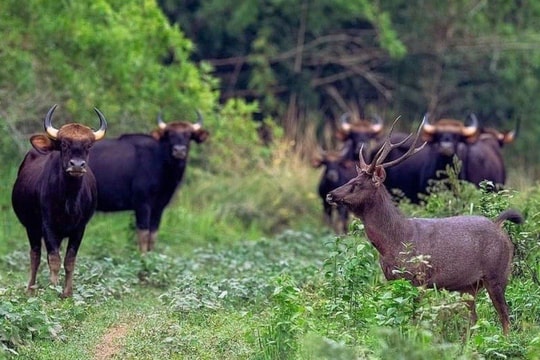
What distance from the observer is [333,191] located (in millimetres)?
9641

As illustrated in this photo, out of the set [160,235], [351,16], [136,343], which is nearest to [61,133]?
[136,343]

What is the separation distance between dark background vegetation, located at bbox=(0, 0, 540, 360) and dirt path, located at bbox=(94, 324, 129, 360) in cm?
5

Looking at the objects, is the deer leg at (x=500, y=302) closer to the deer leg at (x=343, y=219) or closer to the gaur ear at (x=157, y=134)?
the gaur ear at (x=157, y=134)

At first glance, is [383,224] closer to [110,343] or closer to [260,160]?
[110,343]

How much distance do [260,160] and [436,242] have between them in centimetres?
1131

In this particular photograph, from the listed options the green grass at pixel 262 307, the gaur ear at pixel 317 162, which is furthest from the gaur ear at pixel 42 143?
the gaur ear at pixel 317 162

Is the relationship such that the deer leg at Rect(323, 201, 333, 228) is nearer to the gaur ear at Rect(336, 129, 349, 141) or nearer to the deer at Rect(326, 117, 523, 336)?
the gaur ear at Rect(336, 129, 349, 141)

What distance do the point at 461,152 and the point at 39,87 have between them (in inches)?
247

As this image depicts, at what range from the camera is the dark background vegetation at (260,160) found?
28.8 feet

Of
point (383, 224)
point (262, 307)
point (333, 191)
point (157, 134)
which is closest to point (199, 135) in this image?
point (157, 134)

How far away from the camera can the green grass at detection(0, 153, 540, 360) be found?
26.9 ft

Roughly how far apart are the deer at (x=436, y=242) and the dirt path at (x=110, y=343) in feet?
6.48

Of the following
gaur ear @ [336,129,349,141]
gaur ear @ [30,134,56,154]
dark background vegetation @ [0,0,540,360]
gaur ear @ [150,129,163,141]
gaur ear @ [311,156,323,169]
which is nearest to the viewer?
dark background vegetation @ [0,0,540,360]

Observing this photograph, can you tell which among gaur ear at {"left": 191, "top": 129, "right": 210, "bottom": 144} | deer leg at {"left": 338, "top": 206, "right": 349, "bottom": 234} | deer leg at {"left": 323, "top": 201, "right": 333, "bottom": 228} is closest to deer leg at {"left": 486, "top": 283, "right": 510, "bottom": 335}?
gaur ear at {"left": 191, "top": 129, "right": 210, "bottom": 144}
